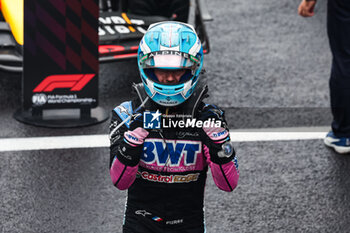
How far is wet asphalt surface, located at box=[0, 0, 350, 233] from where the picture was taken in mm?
5152

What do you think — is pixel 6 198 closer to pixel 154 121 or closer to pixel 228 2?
pixel 154 121

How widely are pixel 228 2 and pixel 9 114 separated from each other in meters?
4.59

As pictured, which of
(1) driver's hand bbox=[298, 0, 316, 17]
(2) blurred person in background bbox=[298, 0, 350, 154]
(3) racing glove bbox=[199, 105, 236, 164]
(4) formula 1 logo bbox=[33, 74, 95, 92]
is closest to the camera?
(3) racing glove bbox=[199, 105, 236, 164]

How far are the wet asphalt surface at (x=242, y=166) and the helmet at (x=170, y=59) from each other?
5.97ft

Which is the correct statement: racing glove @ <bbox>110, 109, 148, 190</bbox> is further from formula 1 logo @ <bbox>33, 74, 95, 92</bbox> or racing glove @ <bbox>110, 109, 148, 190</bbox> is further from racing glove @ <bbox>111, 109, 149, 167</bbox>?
formula 1 logo @ <bbox>33, 74, 95, 92</bbox>

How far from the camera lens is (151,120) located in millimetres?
3363

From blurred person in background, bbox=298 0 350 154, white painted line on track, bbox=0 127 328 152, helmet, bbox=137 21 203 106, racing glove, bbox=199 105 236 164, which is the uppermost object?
helmet, bbox=137 21 203 106

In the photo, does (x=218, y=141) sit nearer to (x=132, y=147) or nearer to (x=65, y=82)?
(x=132, y=147)

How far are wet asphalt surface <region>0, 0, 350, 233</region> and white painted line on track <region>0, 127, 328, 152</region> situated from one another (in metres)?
0.09

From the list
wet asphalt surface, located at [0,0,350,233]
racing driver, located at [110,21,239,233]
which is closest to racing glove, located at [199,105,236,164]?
racing driver, located at [110,21,239,233]

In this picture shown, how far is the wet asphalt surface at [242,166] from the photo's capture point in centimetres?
515

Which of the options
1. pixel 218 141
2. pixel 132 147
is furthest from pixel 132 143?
pixel 218 141

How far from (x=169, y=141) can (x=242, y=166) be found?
249 centimetres

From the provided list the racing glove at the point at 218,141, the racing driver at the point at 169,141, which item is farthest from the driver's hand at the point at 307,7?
the racing glove at the point at 218,141
